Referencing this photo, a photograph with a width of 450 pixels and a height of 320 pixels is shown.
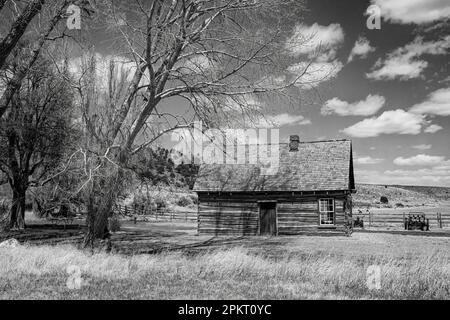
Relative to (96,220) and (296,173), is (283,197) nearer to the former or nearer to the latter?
(296,173)

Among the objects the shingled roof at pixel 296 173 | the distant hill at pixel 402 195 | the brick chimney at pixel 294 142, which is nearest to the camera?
the shingled roof at pixel 296 173

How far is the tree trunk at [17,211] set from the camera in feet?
81.3

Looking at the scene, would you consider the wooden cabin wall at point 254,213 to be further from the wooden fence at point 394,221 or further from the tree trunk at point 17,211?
the tree trunk at point 17,211

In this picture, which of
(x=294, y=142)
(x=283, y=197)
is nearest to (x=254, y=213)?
(x=283, y=197)

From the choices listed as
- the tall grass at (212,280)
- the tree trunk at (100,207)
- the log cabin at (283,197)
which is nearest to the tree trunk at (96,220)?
the tree trunk at (100,207)

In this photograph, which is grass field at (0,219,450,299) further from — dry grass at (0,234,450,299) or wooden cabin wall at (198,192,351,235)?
wooden cabin wall at (198,192,351,235)

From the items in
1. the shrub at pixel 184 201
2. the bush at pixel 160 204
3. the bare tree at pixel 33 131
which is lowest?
the bush at pixel 160 204

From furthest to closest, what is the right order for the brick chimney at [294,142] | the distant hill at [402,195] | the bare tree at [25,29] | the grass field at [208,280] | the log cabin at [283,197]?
1. the distant hill at [402,195]
2. the brick chimney at [294,142]
3. the log cabin at [283,197]
4. the bare tree at [25,29]
5. the grass field at [208,280]

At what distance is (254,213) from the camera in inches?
1085

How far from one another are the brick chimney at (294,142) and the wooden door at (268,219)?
5.14m

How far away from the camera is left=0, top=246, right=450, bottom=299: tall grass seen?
22.3ft

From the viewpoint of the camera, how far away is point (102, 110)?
16188 mm

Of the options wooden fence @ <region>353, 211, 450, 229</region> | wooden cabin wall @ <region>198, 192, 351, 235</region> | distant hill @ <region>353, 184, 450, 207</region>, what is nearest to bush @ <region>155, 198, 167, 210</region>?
wooden fence @ <region>353, 211, 450, 229</region>
